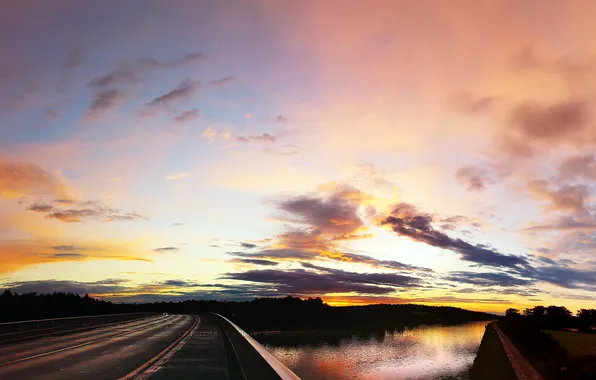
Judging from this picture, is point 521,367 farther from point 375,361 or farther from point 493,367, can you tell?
point 375,361

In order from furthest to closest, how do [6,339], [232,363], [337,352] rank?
[337,352] → [6,339] → [232,363]

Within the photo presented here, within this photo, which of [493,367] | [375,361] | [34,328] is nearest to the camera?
[34,328]

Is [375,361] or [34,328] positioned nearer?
[34,328]

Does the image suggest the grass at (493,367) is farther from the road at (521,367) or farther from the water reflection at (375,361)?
the water reflection at (375,361)

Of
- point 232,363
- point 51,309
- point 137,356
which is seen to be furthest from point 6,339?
point 51,309

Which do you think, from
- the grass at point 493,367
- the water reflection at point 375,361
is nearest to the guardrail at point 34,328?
the water reflection at point 375,361

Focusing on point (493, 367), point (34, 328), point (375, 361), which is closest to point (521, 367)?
point (493, 367)

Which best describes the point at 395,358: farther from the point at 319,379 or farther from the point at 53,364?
the point at 53,364

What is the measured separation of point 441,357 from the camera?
131 m

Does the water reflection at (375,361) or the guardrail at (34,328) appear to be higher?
the guardrail at (34,328)

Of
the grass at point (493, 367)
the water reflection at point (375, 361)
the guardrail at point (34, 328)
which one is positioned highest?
the guardrail at point (34, 328)

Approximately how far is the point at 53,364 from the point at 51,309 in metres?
203

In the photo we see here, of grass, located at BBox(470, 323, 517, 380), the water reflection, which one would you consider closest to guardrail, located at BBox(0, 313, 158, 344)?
the water reflection

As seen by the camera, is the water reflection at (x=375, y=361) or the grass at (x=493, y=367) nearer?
the grass at (x=493, y=367)
